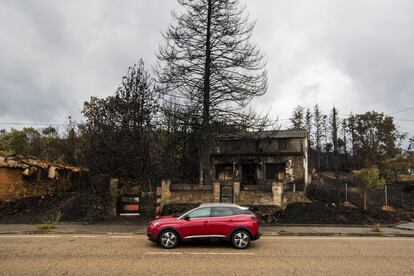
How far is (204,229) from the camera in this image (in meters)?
12.0

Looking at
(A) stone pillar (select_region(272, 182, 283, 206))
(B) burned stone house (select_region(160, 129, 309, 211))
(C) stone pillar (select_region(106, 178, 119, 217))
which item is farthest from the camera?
(B) burned stone house (select_region(160, 129, 309, 211))

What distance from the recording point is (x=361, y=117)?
60.3 metres

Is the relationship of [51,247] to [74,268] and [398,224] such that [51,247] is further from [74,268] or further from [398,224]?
[398,224]

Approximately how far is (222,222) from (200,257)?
2053 millimetres

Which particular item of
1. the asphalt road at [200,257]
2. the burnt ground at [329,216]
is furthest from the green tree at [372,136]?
the asphalt road at [200,257]

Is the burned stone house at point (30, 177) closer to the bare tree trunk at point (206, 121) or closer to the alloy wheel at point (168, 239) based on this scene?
the bare tree trunk at point (206, 121)

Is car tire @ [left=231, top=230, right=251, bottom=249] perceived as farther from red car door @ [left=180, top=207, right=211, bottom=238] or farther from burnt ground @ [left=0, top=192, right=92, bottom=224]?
burnt ground @ [left=0, top=192, right=92, bottom=224]

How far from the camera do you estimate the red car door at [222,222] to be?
1198 cm

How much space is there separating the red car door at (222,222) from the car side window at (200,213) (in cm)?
18

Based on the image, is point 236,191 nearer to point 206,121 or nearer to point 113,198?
point 206,121

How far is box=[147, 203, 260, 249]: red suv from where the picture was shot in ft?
38.8

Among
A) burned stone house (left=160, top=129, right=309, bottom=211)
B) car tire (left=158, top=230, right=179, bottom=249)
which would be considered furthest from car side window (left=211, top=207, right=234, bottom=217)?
burned stone house (left=160, top=129, right=309, bottom=211)

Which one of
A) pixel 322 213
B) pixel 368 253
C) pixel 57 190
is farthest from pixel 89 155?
pixel 368 253

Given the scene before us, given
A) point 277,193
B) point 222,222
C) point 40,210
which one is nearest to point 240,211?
point 222,222
